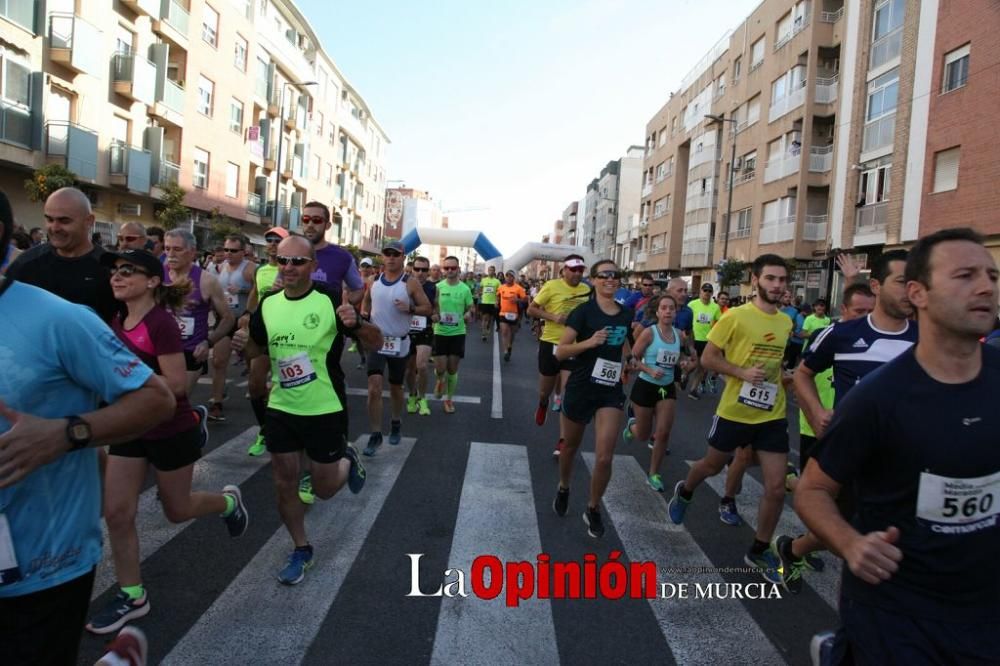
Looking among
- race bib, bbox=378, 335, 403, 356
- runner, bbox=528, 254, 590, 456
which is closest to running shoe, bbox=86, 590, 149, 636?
race bib, bbox=378, 335, 403, 356

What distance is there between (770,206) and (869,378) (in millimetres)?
36765

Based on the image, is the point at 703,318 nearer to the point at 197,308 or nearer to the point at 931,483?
the point at 197,308

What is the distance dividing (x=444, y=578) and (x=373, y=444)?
295cm

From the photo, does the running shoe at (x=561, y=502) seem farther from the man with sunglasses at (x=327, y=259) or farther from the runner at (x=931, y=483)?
the runner at (x=931, y=483)

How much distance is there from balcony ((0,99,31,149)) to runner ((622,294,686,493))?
66.4 feet

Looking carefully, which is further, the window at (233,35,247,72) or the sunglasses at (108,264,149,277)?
the window at (233,35,247,72)

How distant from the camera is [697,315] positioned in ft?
39.0

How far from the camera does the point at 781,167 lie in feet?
113

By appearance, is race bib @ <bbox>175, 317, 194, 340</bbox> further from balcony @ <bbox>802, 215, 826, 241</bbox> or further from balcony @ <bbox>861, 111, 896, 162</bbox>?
balcony @ <bbox>802, 215, 826, 241</bbox>

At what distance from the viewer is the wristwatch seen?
1694 mm

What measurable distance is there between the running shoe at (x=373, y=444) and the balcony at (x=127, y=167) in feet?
72.5

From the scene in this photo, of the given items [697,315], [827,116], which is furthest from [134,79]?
[827,116]

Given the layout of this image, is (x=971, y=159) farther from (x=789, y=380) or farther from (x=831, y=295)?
(x=789, y=380)

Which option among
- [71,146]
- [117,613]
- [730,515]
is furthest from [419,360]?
[71,146]
